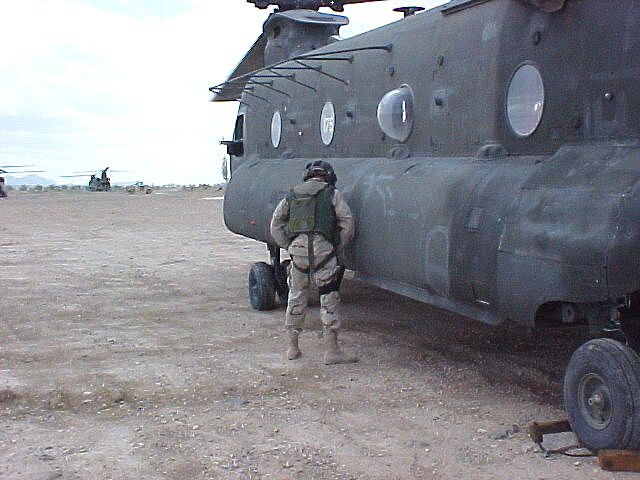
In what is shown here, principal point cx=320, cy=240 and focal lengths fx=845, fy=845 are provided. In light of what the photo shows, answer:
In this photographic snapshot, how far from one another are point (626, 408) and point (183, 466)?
2.41 m

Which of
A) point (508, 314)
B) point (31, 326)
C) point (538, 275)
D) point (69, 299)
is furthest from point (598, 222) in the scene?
point (69, 299)

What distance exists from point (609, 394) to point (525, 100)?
6.91 ft

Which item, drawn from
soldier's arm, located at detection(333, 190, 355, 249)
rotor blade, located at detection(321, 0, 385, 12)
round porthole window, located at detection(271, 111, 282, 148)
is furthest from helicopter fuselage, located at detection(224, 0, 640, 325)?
rotor blade, located at detection(321, 0, 385, 12)

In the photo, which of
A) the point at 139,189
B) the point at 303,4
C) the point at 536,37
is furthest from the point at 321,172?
the point at 139,189

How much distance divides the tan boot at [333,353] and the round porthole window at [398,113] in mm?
1761

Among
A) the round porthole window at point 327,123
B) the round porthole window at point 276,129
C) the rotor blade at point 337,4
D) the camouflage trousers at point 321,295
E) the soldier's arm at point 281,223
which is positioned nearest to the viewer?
the camouflage trousers at point 321,295

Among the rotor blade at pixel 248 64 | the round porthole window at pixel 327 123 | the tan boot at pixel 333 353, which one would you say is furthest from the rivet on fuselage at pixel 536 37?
the rotor blade at pixel 248 64

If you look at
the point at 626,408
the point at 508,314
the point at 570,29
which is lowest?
the point at 626,408

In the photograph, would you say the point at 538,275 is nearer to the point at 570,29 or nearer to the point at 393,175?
the point at 570,29

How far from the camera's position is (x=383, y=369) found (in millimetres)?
6809

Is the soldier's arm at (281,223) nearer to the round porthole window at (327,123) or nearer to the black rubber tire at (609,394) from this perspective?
the round porthole window at (327,123)

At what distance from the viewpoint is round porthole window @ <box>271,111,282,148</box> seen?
9.84m

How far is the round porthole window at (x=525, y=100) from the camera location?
5.48 m

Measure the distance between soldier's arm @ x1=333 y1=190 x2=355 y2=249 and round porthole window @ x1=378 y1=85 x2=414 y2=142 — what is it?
0.77 m
